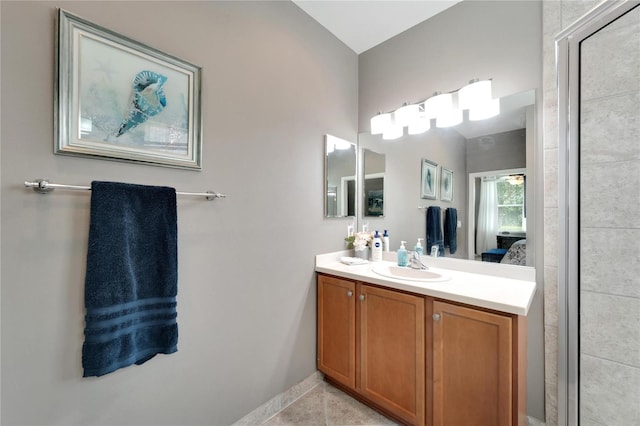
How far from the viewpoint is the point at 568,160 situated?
1.27 meters

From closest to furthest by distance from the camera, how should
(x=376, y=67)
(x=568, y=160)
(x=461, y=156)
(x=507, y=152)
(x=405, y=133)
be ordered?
(x=568, y=160), (x=507, y=152), (x=461, y=156), (x=405, y=133), (x=376, y=67)

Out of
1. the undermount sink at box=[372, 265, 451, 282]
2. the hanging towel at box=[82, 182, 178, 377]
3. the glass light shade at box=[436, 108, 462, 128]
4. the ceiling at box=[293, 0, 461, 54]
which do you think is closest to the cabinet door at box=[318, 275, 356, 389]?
the undermount sink at box=[372, 265, 451, 282]

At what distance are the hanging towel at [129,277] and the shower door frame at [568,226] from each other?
1867 mm

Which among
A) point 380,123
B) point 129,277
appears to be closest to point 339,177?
point 380,123

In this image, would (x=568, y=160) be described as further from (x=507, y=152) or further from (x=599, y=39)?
(x=599, y=39)

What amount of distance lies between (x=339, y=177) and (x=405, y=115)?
0.68m

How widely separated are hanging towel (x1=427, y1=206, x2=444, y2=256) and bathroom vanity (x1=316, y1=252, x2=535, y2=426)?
121 millimetres

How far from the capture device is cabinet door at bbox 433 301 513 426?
1.10m

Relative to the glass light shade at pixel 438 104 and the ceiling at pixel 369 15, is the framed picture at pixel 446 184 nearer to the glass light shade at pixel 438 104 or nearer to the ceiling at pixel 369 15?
the glass light shade at pixel 438 104

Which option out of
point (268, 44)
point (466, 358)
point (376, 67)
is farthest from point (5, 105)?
point (376, 67)

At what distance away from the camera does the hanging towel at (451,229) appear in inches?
71.2

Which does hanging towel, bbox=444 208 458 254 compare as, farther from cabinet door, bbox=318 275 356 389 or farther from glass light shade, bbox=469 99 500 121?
cabinet door, bbox=318 275 356 389

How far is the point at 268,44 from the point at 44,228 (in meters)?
1.46

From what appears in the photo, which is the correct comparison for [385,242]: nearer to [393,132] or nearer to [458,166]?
[458,166]
